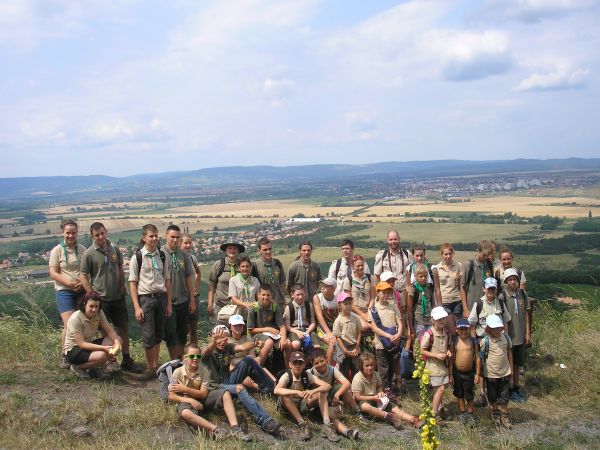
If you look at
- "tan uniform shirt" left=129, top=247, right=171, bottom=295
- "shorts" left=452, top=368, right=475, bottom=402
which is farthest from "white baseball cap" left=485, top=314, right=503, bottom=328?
"tan uniform shirt" left=129, top=247, right=171, bottom=295

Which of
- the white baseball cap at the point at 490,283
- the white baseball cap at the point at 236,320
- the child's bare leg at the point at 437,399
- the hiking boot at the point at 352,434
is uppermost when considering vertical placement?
the white baseball cap at the point at 490,283

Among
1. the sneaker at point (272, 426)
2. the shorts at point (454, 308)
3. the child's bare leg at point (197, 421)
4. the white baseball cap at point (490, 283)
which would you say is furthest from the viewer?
the shorts at point (454, 308)

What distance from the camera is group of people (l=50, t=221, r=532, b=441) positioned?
19.2ft

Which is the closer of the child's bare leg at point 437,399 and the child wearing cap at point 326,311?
the child's bare leg at point 437,399

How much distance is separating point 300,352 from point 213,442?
1358 millimetres

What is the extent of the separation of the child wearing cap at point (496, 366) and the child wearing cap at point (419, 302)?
81 centimetres

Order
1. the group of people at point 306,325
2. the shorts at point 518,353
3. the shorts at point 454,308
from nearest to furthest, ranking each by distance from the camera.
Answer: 1. the group of people at point 306,325
2. the shorts at point 518,353
3. the shorts at point 454,308

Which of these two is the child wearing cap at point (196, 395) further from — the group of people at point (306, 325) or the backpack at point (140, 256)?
the backpack at point (140, 256)

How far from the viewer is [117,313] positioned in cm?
673

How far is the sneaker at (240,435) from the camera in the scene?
17.4 feet

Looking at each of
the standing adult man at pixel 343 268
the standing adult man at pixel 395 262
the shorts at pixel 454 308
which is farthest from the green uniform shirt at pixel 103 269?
the shorts at pixel 454 308

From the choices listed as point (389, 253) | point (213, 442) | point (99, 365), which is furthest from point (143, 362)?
point (389, 253)

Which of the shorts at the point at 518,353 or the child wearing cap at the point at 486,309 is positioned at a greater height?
the child wearing cap at the point at 486,309

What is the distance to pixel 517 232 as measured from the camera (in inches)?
1518
